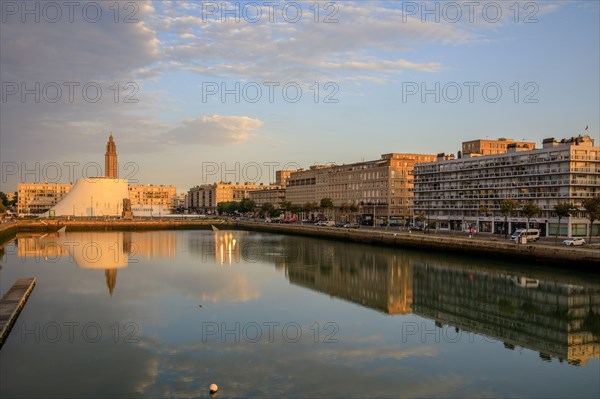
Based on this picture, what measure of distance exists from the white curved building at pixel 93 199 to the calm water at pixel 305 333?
95460 mm

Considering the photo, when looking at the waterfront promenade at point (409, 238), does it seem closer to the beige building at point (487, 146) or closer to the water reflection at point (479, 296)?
the water reflection at point (479, 296)

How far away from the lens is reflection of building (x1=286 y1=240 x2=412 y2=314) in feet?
107

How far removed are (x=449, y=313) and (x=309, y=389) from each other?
14.3m

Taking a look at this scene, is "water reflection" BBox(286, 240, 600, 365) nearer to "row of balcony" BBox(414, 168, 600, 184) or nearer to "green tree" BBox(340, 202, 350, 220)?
"row of balcony" BBox(414, 168, 600, 184)

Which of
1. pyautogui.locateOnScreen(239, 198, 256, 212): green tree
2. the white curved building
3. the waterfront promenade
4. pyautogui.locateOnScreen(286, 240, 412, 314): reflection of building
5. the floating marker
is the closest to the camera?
the floating marker

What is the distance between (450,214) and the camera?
77250mm

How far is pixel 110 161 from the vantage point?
6644 inches

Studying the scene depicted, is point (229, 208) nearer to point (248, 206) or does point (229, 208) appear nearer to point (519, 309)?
point (248, 206)

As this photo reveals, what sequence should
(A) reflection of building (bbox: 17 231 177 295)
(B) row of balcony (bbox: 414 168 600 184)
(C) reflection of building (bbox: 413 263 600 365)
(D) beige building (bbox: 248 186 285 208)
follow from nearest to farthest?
1. (C) reflection of building (bbox: 413 263 600 365)
2. (A) reflection of building (bbox: 17 231 177 295)
3. (B) row of balcony (bbox: 414 168 600 184)
4. (D) beige building (bbox: 248 186 285 208)

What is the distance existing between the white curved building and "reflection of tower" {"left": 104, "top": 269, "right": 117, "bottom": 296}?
98.0 meters

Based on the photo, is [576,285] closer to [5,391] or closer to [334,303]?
[334,303]

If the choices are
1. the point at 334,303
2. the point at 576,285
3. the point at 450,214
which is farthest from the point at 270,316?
the point at 450,214

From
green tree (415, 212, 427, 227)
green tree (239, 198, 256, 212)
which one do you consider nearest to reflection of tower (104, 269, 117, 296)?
green tree (415, 212, 427, 227)

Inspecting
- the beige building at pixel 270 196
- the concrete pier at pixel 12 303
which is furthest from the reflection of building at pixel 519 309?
the beige building at pixel 270 196
